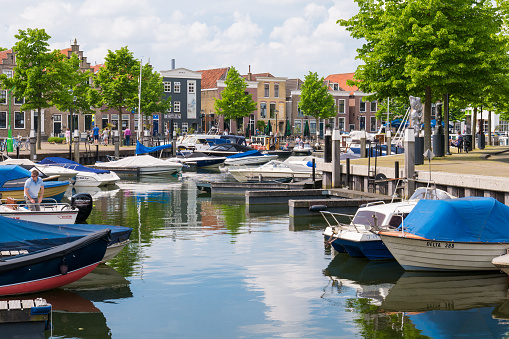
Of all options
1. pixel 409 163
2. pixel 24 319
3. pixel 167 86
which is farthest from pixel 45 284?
pixel 167 86

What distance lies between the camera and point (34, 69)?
5275 centimetres

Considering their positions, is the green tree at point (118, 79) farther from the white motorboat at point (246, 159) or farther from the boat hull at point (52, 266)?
the boat hull at point (52, 266)

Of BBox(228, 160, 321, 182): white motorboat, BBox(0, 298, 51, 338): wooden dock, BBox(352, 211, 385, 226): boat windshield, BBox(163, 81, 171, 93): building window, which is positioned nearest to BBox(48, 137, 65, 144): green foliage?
BBox(163, 81, 171, 93): building window

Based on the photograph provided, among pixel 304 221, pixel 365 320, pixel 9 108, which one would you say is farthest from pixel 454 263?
pixel 9 108

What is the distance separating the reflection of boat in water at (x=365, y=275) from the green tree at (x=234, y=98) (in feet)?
242

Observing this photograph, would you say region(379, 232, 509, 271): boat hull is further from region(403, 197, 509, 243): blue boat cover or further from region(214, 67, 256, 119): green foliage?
region(214, 67, 256, 119): green foliage

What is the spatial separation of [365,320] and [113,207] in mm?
19516

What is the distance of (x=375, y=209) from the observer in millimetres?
18141

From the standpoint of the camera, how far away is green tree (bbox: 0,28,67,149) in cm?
5325

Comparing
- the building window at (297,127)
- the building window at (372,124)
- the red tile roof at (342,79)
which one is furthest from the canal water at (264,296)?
the red tile roof at (342,79)

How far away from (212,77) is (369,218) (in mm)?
88429

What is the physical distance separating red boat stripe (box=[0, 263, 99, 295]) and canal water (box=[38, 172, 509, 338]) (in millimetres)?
276

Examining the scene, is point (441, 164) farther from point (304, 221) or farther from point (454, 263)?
Result: point (454, 263)

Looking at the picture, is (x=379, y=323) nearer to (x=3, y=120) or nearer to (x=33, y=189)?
(x=33, y=189)
